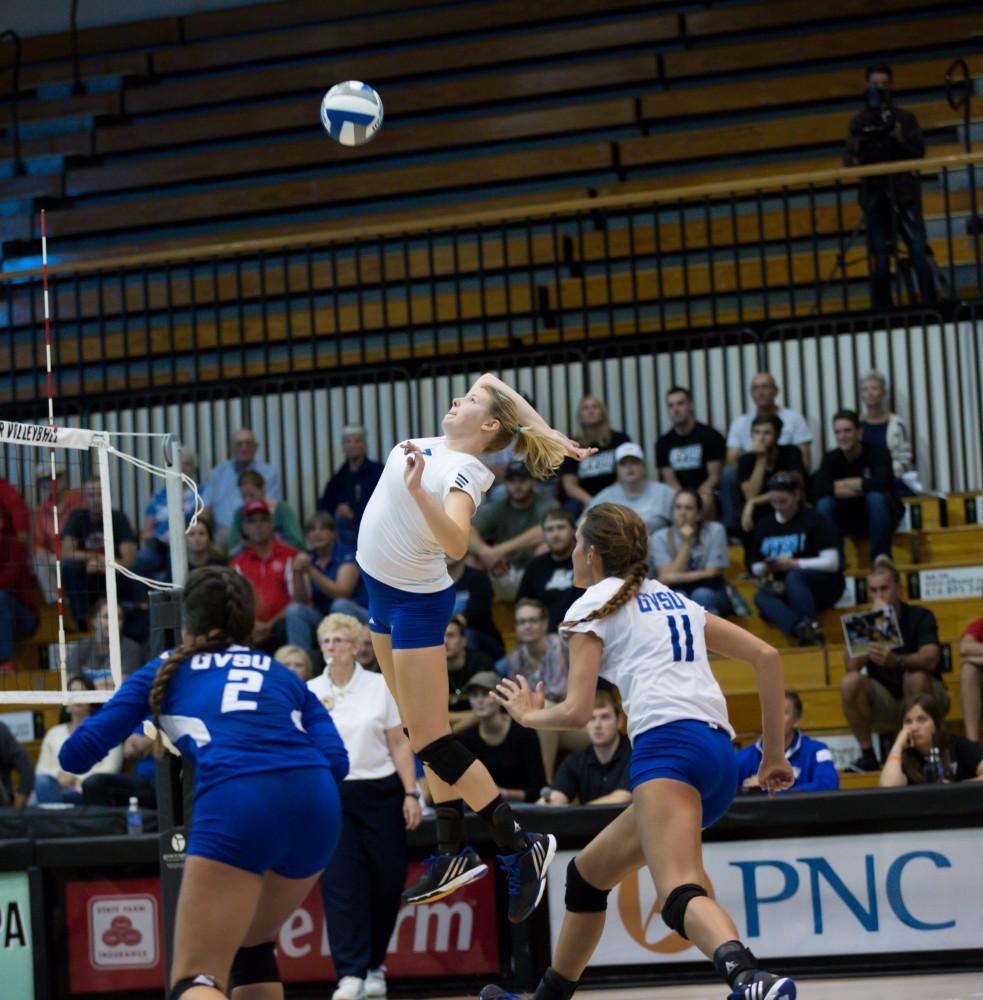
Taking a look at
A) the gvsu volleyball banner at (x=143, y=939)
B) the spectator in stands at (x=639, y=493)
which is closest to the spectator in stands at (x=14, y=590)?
the gvsu volleyball banner at (x=143, y=939)

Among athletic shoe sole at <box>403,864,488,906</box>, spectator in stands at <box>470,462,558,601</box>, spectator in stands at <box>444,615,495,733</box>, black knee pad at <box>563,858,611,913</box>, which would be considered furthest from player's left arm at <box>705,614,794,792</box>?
spectator in stands at <box>470,462,558,601</box>

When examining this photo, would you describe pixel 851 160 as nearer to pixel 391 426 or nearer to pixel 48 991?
pixel 391 426

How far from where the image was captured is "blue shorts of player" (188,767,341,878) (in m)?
4.55

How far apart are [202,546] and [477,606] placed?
2200 millimetres

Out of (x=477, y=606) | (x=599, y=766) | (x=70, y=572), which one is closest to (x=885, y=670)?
(x=599, y=766)

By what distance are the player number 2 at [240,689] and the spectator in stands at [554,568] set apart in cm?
526

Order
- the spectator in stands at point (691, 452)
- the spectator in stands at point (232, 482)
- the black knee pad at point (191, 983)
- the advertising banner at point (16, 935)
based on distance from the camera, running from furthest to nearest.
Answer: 1. the spectator in stands at point (232, 482)
2. the spectator in stands at point (691, 452)
3. the advertising banner at point (16, 935)
4. the black knee pad at point (191, 983)

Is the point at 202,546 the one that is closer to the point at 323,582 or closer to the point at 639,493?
the point at 323,582

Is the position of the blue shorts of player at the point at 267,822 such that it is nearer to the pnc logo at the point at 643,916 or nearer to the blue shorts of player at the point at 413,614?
the blue shorts of player at the point at 413,614

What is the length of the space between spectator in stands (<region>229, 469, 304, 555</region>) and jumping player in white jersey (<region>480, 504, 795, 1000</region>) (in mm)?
6382

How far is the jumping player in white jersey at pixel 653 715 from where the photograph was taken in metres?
4.98

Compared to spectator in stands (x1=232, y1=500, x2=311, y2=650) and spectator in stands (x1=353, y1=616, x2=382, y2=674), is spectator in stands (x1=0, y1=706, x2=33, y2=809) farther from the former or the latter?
spectator in stands (x1=353, y1=616, x2=382, y2=674)

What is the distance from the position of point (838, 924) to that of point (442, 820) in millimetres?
2618

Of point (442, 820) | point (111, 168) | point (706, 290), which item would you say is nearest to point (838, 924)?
point (442, 820)
